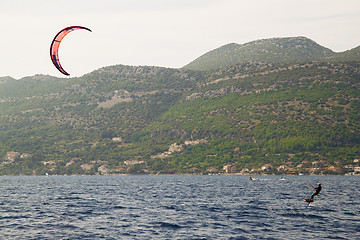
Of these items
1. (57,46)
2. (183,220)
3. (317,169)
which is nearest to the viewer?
(183,220)

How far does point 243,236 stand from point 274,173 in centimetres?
16969

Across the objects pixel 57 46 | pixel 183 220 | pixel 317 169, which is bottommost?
pixel 317 169

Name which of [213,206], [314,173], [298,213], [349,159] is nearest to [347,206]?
[298,213]

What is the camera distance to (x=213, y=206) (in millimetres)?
54438

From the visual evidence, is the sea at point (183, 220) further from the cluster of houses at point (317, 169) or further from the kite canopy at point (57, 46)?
the cluster of houses at point (317, 169)

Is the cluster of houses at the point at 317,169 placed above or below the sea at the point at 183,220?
below

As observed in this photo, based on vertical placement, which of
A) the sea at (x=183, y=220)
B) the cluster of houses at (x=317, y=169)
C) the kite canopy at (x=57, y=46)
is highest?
the kite canopy at (x=57, y=46)

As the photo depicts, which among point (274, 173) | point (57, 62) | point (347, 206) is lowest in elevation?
point (274, 173)

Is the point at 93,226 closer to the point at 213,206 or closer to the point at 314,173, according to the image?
the point at 213,206

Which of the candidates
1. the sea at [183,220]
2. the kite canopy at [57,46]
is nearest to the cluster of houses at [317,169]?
the sea at [183,220]

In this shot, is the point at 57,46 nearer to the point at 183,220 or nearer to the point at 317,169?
the point at 183,220

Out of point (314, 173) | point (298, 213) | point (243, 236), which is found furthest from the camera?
point (314, 173)

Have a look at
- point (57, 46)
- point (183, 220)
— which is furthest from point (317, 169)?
point (57, 46)

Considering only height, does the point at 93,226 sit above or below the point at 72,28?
below
